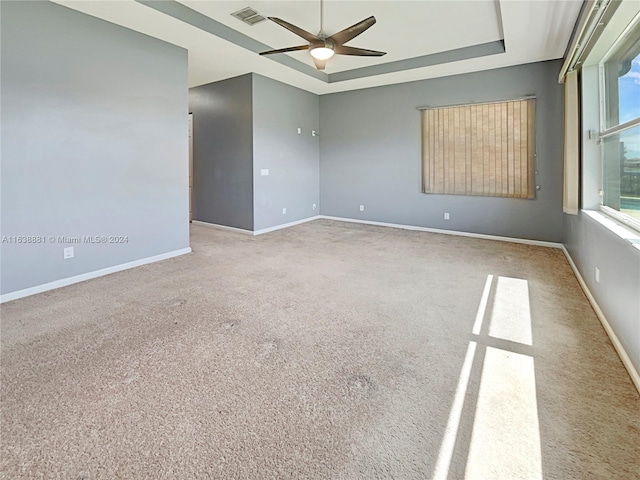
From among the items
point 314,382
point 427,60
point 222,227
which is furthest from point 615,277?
point 222,227

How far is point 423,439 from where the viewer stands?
4.99ft

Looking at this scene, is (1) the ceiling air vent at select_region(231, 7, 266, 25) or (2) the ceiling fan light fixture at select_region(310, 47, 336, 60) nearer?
(2) the ceiling fan light fixture at select_region(310, 47, 336, 60)

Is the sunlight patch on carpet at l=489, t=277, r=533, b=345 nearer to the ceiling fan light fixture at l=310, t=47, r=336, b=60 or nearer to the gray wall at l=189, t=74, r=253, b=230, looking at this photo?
the ceiling fan light fixture at l=310, t=47, r=336, b=60

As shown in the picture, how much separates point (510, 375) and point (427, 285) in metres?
1.59

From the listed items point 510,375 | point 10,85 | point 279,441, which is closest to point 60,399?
point 279,441

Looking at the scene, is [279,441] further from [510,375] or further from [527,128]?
[527,128]

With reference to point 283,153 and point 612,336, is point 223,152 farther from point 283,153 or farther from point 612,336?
point 612,336

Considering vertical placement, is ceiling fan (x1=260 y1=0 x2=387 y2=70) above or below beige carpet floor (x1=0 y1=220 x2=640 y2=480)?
above

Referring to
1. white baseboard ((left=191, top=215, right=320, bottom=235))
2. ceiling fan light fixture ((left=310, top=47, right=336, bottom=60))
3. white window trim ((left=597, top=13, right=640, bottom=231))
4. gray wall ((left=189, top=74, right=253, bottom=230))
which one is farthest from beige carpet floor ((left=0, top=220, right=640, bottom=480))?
gray wall ((left=189, top=74, right=253, bottom=230))

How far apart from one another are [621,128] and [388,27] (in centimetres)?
277

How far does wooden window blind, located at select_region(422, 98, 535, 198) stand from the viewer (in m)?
5.33

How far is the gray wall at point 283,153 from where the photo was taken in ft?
19.8

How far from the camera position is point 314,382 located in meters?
1.93

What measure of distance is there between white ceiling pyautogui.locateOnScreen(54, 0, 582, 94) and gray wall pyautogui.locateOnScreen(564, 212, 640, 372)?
217 centimetres
